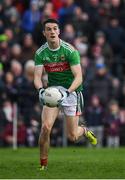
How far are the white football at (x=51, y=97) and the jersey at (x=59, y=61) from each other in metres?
0.66

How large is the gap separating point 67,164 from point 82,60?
8.74 metres

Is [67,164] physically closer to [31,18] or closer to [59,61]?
[59,61]

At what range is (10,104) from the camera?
23172mm

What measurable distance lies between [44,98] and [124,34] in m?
11.2

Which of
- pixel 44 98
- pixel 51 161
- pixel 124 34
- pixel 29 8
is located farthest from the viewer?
pixel 29 8

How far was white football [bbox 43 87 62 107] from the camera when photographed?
1370 cm

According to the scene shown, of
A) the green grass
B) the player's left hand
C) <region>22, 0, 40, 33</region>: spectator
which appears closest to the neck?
the player's left hand

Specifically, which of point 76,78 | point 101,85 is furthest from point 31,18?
point 76,78

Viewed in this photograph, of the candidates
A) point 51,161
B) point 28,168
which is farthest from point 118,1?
point 28,168

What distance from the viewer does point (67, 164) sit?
15.5 meters

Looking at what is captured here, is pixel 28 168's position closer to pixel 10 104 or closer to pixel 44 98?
pixel 44 98

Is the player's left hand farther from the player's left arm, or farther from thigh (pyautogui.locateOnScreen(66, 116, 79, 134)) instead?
thigh (pyautogui.locateOnScreen(66, 116, 79, 134))

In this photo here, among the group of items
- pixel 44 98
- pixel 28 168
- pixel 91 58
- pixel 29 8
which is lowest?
pixel 28 168

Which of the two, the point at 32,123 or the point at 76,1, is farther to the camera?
the point at 76,1
